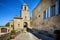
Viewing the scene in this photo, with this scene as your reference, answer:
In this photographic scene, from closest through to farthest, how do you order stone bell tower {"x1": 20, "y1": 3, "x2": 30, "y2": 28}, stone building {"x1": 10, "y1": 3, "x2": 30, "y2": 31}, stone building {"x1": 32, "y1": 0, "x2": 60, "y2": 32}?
1. stone building {"x1": 32, "y1": 0, "x2": 60, "y2": 32}
2. stone building {"x1": 10, "y1": 3, "x2": 30, "y2": 31}
3. stone bell tower {"x1": 20, "y1": 3, "x2": 30, "y2": 28}

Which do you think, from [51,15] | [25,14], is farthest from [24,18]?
[51,15]

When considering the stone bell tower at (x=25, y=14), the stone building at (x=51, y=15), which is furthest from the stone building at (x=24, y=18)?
the stone building at (x=51, y=15)

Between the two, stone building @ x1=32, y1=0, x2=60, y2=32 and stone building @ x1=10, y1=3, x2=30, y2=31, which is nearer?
stone building @ x1=32, y1=0, x2=60, y2=32

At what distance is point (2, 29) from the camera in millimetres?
31938

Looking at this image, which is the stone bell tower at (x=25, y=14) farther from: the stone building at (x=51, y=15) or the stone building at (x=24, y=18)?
the stone building at (x=51, y=15)

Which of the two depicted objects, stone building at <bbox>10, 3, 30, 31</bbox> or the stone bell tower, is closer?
stone building at <bbox>10, 3, 30, 31</bbox>

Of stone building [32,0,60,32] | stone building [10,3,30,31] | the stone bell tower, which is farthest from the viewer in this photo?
the stone bell tower

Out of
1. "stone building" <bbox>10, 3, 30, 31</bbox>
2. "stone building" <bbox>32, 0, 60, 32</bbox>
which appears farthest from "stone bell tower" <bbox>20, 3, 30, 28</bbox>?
"stone building" <bbox>32, 0, 60, 32</bbox>

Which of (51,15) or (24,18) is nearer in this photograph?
(51,15)

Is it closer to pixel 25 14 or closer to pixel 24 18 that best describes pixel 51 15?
pixel 24 18

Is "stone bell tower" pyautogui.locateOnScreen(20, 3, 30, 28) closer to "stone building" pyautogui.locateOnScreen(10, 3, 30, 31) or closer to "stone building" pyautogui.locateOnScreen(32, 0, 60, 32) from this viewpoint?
"stone building" pyautogui.locateOnScreen(10, 3, 30, 31)

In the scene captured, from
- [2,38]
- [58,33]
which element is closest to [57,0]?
[58,33]

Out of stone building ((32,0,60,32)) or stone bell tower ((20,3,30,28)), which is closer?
stone building ((32,0,60,32))

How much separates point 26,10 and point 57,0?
30.6m
